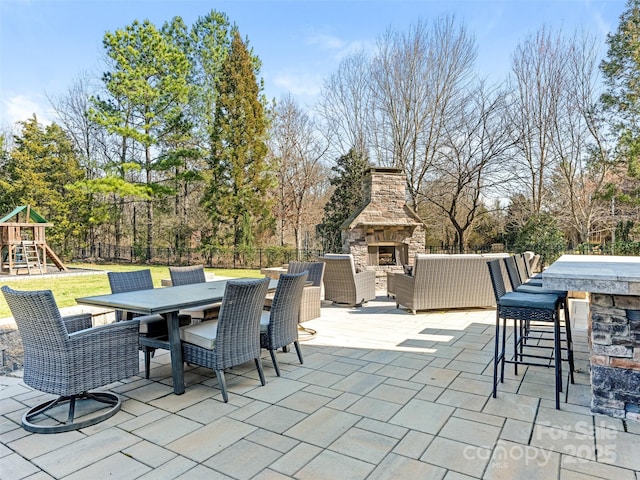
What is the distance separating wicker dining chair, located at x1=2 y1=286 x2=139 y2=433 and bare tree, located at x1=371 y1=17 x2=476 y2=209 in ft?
37.0

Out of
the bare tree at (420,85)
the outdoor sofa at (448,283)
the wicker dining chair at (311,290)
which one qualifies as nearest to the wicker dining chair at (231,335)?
the wicker dining chair at (311,290)

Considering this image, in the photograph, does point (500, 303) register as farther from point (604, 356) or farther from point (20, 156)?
point (20, 156)

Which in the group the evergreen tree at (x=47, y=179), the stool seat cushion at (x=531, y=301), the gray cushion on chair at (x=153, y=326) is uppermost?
the evergreen tree at (x=47, y=179)

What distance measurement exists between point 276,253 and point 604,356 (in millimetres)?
11561

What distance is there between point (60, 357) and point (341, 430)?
1688 millimetres

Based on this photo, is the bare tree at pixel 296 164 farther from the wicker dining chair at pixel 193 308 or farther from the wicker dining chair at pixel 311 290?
the wicker dining chair at pixel 193 308

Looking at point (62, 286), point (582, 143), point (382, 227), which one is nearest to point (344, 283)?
point (382, 227)

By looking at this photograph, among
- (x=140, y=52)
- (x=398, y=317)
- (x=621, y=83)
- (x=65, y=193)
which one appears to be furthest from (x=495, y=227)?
(x=65, y=193)

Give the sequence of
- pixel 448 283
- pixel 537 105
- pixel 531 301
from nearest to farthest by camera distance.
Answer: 1. pixel 531 301
2. pixel 448 283
3. pixel 537 105

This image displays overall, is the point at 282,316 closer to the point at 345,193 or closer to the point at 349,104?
the point at 345,193

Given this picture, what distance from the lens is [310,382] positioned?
3.11 metres

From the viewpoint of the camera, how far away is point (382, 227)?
8.80m

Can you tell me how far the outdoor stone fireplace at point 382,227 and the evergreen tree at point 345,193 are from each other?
4.93 metres

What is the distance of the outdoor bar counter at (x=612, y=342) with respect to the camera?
→ 2.28 metres
